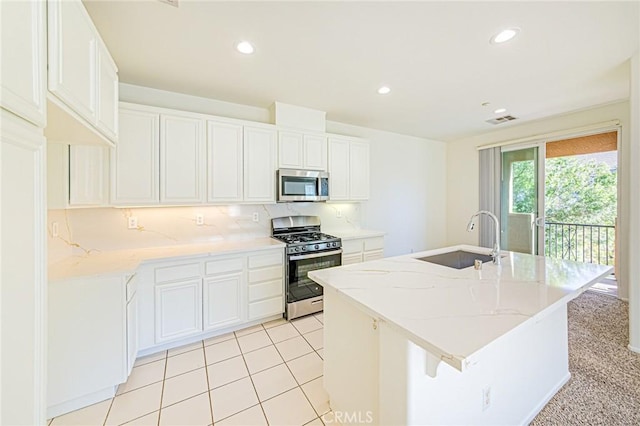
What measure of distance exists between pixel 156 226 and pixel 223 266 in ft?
2.95

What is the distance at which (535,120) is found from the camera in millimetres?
3986

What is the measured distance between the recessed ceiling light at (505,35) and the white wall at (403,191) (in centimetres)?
232

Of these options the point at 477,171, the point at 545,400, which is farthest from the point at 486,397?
the point at 477,171

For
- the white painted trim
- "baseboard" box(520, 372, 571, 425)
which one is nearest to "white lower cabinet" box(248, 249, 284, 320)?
"baseboard" box(520, 372, 571, 425)

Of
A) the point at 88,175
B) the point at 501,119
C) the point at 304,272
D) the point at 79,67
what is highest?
the point at 501,119

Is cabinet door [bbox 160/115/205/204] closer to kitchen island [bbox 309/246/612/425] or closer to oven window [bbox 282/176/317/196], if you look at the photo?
oven window [bbox 282/176/317/196]

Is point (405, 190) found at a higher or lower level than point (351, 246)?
higher

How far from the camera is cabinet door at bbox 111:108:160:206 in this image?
7.62 ft

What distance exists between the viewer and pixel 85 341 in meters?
1.73

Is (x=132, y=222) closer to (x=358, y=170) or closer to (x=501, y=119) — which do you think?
(x=358, y=170)

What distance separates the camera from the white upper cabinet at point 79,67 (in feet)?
3.55

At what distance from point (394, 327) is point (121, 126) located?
2.77 metres

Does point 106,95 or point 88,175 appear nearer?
point 106,95

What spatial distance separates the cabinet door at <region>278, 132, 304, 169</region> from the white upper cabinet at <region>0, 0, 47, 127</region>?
226 centimetres
